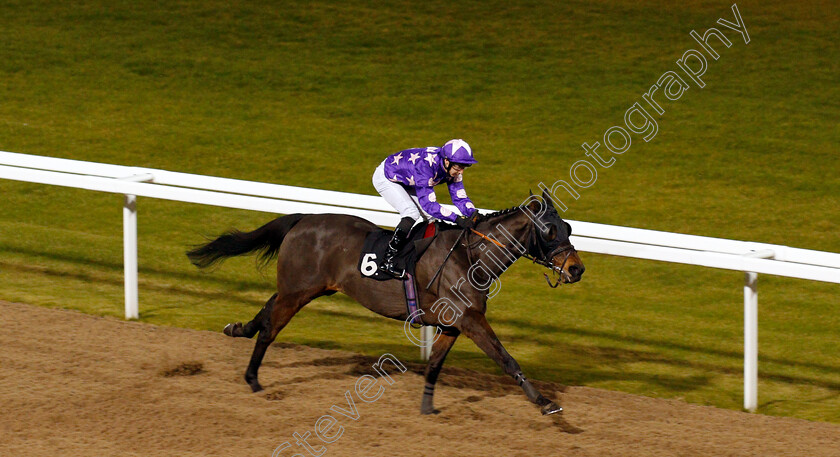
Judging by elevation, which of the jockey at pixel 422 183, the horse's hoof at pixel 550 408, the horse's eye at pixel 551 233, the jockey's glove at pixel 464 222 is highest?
the jockey at pixel 422 183

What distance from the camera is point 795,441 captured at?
5.29 meters

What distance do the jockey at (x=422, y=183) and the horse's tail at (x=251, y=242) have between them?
58cm

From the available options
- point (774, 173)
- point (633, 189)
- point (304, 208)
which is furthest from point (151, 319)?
point (774, 173)

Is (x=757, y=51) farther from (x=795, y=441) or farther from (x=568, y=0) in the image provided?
(x=795, y=441)

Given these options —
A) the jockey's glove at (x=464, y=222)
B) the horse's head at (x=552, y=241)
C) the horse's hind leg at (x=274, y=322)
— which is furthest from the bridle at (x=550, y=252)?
the horse's hind leg at (x=274, y=322)

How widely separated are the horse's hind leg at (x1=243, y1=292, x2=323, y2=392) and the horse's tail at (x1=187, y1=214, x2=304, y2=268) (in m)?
0.31

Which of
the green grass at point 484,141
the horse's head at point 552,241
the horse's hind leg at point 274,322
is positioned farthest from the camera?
the green grass at point 484,141

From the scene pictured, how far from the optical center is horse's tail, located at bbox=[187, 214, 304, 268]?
619cm

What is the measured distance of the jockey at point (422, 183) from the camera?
5691mm

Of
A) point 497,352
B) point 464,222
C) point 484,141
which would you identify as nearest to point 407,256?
point 464,222

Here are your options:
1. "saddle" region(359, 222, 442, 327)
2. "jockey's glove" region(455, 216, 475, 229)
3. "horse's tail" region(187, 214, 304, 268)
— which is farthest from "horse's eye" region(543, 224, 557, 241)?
"horse's tail" region(187, 214, 304, 268)

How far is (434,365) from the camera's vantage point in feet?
19.0

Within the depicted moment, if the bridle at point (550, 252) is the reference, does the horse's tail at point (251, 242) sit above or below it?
above

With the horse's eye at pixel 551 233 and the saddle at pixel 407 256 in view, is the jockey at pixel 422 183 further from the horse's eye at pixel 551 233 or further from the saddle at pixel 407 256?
the horse's eye at pixel 551 233
